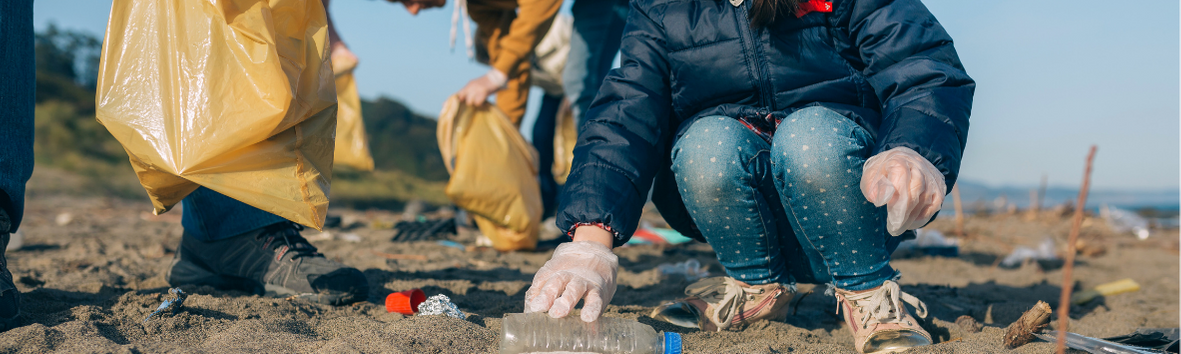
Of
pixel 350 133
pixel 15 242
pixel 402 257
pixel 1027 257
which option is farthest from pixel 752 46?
pixel 15 242

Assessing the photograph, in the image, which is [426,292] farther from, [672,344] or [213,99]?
[672,344]

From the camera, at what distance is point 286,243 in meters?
1.64

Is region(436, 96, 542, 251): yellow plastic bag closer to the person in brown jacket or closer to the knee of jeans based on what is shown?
the person in brown jacket

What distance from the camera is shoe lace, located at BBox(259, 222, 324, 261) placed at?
63.6 inches

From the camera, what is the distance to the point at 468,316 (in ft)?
4.75

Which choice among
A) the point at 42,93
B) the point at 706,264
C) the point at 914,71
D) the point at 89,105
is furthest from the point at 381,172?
the point at 914,71

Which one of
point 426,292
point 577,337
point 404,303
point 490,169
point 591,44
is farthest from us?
point 591,44

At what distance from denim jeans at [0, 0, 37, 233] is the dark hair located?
1495 millimetres

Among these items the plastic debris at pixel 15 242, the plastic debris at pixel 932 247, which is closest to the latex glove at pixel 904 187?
the plastic debris at pixel 932 247

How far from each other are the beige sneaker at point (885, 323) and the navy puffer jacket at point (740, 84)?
0.99 ft

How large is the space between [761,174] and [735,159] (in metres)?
0.09

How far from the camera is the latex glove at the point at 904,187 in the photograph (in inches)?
38.7

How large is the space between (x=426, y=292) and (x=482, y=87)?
1.20 meters

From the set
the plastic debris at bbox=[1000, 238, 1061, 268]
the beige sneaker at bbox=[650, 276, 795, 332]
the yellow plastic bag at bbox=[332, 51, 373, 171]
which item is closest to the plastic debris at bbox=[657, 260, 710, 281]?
the beige sneaker at bbox=[650, 276, 795, 332]
